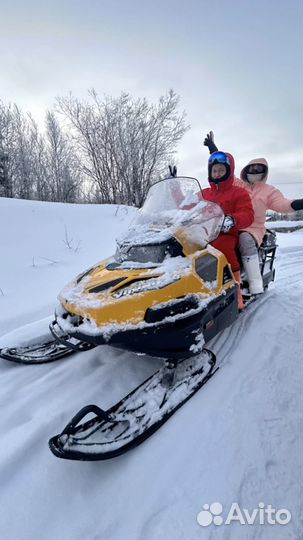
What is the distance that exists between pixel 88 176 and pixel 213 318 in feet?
45.4

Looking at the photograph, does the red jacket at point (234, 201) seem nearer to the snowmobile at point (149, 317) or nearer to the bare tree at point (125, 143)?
the snowmobile at point (149, 317)

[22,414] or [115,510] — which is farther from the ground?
[22,414]

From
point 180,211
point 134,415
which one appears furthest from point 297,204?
point 134,415

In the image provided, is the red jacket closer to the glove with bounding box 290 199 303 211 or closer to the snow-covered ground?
the glove with bounding box 290 199 303 211

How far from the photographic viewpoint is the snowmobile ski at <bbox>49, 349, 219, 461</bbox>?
1.34 meters

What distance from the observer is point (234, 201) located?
2.89m

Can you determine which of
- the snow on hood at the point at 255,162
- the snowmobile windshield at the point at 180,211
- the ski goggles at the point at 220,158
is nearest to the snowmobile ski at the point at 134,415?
the snowmobile windshield at the point at 180,211

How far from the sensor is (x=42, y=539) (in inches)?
43.0

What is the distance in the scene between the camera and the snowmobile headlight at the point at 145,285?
162cm

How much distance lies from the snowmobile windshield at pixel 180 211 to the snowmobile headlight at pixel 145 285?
1.64 feet

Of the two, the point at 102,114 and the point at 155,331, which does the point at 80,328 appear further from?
the point at 102,114

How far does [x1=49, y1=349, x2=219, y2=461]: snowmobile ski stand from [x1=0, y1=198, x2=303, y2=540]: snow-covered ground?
0.23 ft

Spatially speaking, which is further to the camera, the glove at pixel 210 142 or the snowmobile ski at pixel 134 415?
the glove at pixel 210 142

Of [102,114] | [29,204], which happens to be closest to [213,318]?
[29,204]
